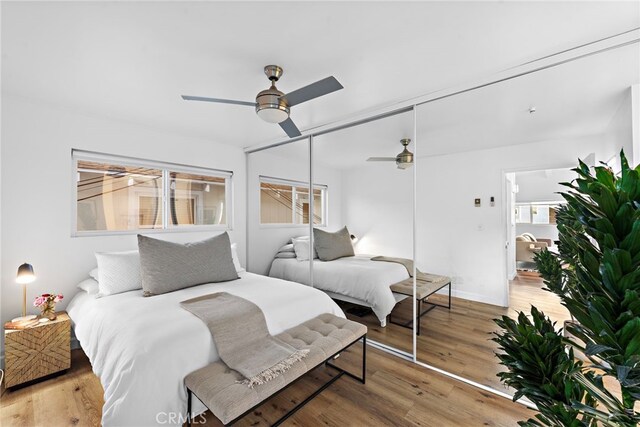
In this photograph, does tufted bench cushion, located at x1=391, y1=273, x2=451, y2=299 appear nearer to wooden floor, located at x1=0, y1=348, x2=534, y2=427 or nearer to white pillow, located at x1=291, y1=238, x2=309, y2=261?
wooden floor, located at x1=0, y1=348, x2=534, y2=427

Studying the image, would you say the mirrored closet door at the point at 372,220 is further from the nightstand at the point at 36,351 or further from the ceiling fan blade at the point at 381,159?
the nightstand at the point at 36,351

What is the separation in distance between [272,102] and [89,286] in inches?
95.0

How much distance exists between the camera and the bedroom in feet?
4.94

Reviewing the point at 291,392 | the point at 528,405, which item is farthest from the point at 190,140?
the point at 528,405

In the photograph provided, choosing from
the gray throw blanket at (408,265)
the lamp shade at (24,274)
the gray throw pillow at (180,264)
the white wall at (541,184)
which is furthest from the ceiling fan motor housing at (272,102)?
the white wall at (541,184)

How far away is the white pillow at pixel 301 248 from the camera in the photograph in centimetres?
337

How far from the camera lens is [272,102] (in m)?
1.82

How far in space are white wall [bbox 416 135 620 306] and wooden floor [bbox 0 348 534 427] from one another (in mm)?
1388

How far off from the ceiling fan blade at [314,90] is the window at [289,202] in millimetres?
1491

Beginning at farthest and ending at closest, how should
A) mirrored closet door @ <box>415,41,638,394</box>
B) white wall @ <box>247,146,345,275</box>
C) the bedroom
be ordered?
white wall @ <box>247,146,345,275</box>, mirrored closet door @ <box>415,41,638,394</box>, the bedroom

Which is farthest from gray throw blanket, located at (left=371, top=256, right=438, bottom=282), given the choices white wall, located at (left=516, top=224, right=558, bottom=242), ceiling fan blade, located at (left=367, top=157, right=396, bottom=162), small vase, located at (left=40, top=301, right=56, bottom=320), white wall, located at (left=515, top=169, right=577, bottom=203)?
small vase, located at (left=40, top=301, right=56, bottom=320)

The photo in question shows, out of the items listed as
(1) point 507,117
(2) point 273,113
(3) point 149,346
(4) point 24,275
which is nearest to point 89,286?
(4) point 24,275

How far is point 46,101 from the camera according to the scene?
2436mm

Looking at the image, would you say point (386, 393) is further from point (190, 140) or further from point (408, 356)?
point (190, 140)
